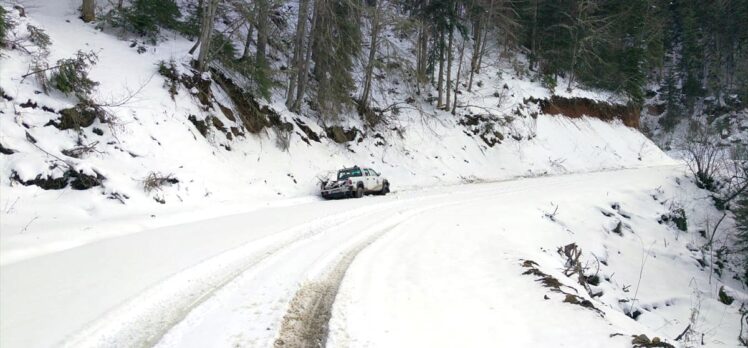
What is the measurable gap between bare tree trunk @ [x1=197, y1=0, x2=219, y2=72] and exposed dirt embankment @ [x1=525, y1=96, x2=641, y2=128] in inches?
1048

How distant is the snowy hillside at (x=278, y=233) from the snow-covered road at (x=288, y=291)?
4 cm

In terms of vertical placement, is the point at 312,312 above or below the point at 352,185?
below

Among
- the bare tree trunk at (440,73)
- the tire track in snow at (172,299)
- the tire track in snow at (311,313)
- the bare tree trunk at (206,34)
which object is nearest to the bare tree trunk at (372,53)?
the bare tree trunk at (440,73)

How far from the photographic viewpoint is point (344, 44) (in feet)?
82.4

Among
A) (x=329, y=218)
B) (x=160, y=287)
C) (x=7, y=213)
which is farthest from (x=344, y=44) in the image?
(x=160, y=287)

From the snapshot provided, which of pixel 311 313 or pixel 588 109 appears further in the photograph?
pixel 588 109

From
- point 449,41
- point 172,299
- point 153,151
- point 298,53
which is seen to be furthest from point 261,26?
point 172,299

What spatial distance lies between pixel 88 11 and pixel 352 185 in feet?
43.8

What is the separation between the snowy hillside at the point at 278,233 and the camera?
515cm

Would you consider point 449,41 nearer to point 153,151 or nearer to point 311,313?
point 153,151

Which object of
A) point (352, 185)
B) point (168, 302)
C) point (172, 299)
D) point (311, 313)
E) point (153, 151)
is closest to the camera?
point (311, 313)

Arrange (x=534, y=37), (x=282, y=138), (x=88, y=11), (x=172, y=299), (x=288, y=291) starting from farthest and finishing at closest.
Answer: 1. (x=534, y=37)
2. (x=282, y=138)
3. (x=88, y=11)
4. (x=288, y=291)
5. (x=172, y=299)

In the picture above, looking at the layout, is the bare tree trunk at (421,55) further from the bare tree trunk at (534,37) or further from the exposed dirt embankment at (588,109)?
the bare tree trunk at (534,37)

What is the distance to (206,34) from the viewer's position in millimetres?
18094
